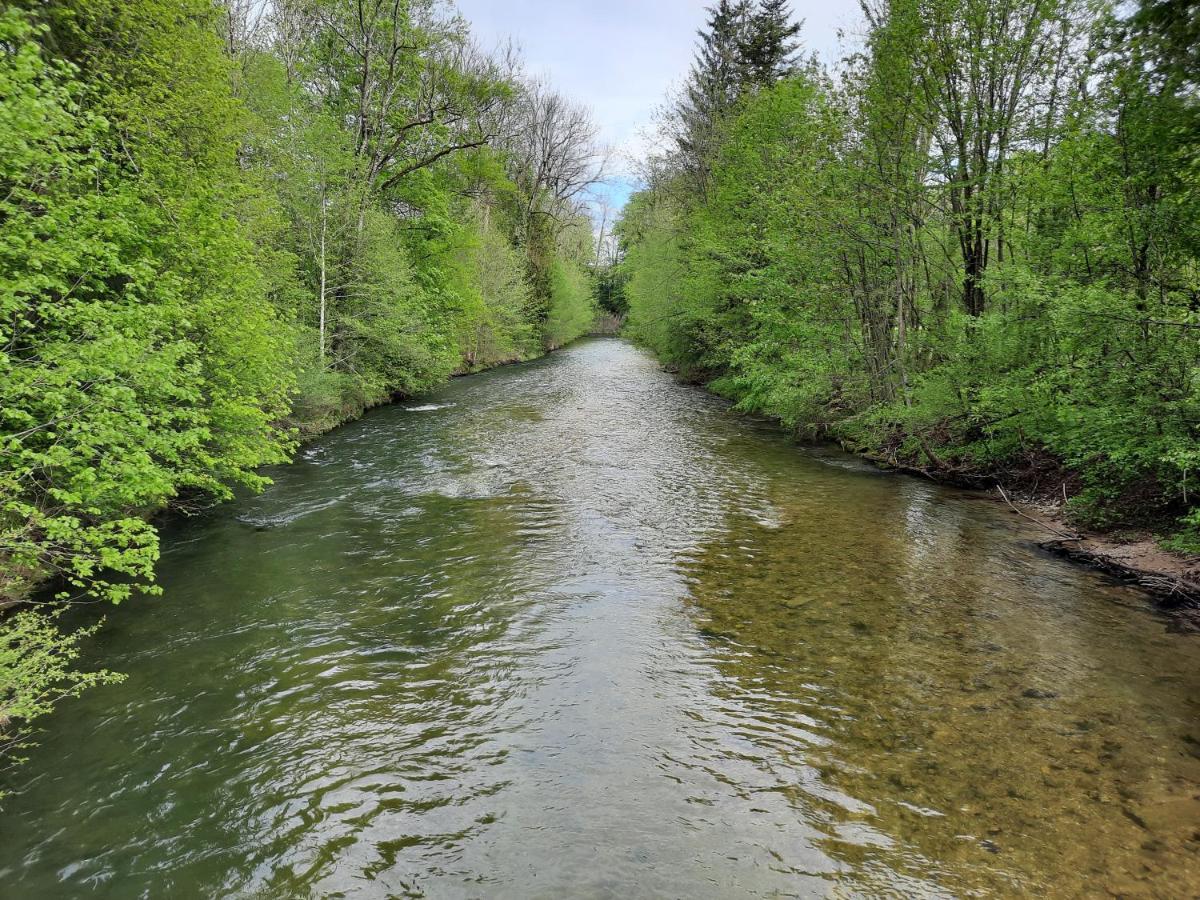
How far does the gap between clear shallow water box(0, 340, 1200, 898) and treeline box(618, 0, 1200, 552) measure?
8.16 ft

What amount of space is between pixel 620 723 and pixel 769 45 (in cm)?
3675

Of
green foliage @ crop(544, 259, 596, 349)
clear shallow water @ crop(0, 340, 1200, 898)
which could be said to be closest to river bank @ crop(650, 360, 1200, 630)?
clear shallow water @ crop(0, 340, 1200, 898)

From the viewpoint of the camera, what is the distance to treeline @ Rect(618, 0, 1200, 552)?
8.70m

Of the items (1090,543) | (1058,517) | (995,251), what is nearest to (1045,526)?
(1058,517)

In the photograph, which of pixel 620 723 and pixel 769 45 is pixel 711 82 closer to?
pixel 769 45

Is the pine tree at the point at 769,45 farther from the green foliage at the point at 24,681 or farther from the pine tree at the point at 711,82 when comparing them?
the green foliage at the point at 24,681

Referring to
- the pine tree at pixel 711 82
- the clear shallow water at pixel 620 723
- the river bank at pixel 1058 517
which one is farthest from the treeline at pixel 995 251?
the pine tree at pixel 711 82

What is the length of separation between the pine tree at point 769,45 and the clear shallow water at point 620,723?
30037 mm

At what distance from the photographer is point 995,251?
53.3 feet

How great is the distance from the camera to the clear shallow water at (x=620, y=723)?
454 cm

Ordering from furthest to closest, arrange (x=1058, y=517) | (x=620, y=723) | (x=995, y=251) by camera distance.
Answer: (x=995, y=251), (x=1058, y=517), (x=620, y=723)

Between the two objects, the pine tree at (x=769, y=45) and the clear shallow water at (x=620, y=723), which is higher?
the pine tree at (x=769, y=45)

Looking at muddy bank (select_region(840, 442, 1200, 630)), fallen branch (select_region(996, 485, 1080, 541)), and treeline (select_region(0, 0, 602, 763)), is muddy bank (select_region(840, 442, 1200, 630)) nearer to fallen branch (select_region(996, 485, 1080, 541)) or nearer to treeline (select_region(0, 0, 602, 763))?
fallen branch (select_region(996, 485, 1080, 541))

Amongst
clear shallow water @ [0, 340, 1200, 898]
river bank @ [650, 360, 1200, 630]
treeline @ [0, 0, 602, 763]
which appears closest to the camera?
clear shallow water @ [0, 340, 1200, 898]
